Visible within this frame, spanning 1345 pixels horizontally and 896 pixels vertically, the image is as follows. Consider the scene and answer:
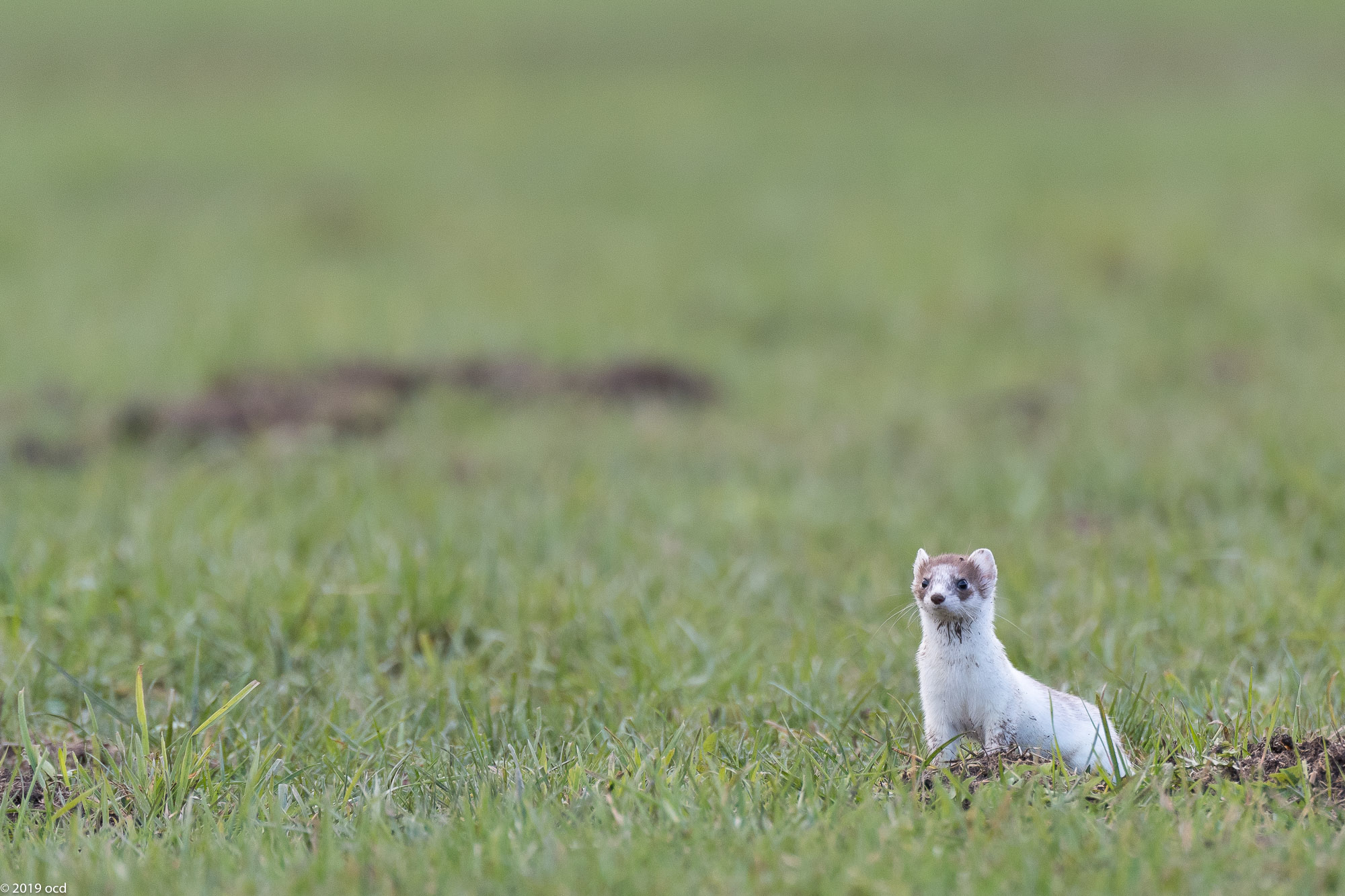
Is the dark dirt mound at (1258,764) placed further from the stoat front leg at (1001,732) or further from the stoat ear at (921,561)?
the stoat ear at (921,561)

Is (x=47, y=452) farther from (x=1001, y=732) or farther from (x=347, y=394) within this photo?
(x=1001, y=732)

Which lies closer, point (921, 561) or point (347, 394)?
point (921, 561)

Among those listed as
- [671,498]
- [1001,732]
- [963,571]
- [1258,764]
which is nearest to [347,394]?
[671,498]

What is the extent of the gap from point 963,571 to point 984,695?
27 cm

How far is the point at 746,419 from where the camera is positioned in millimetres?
7516

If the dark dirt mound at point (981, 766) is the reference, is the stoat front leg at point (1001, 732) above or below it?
above

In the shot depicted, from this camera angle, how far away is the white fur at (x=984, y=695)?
287 centimetres

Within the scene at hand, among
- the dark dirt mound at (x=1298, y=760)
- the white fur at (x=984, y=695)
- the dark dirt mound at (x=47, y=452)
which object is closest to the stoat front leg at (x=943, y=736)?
the white fur at (x=984, y=695)

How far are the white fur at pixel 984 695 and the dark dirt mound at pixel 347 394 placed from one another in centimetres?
464

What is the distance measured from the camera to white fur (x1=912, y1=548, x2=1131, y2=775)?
2.87 m

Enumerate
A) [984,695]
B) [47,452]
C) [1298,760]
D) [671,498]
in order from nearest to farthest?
[1298,760]
[984,695]
[671,498]
[47,452]

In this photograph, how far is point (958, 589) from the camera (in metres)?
2.91

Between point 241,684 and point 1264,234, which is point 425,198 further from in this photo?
point 241,684

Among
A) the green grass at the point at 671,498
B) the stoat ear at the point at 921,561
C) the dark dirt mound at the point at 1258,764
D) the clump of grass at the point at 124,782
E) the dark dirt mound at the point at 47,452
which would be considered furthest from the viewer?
the dark dirt mound at the point at 47,452
